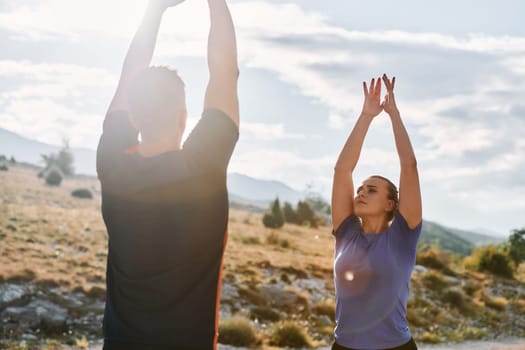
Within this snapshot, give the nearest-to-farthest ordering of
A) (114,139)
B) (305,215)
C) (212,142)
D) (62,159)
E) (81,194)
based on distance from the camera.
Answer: (212,142), (114,139), (305,215), (81,194), (62,159)

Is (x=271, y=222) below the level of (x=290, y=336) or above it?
above

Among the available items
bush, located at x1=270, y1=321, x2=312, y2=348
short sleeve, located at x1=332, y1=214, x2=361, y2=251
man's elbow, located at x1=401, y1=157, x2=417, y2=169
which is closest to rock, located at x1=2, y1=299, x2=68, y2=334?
bush, located at x1=270, y1=321, x2=312, y2=348

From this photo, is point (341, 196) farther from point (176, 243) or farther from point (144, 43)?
point (176, 243)

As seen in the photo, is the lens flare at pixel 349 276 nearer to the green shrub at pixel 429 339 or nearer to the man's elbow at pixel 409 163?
the man's elbow at pixel 409 163

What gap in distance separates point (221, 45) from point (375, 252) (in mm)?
1944

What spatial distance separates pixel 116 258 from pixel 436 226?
16719 centimetres

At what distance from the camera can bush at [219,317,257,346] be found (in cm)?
1244

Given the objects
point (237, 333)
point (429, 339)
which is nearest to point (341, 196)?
point (237, 333)

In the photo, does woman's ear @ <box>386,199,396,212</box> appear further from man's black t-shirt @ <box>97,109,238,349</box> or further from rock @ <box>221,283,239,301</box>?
rock @ <box>221,283,239,301</box>

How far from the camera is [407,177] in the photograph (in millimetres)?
3912

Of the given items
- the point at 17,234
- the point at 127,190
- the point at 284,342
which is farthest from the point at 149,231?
the point at 17,234

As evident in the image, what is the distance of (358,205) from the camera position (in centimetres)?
416

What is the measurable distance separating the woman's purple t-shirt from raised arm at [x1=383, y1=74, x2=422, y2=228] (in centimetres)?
5

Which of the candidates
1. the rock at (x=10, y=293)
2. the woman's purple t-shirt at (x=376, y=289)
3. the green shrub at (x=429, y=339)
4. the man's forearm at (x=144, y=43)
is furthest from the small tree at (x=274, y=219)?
the man's forearm at (x=144, y=43)
